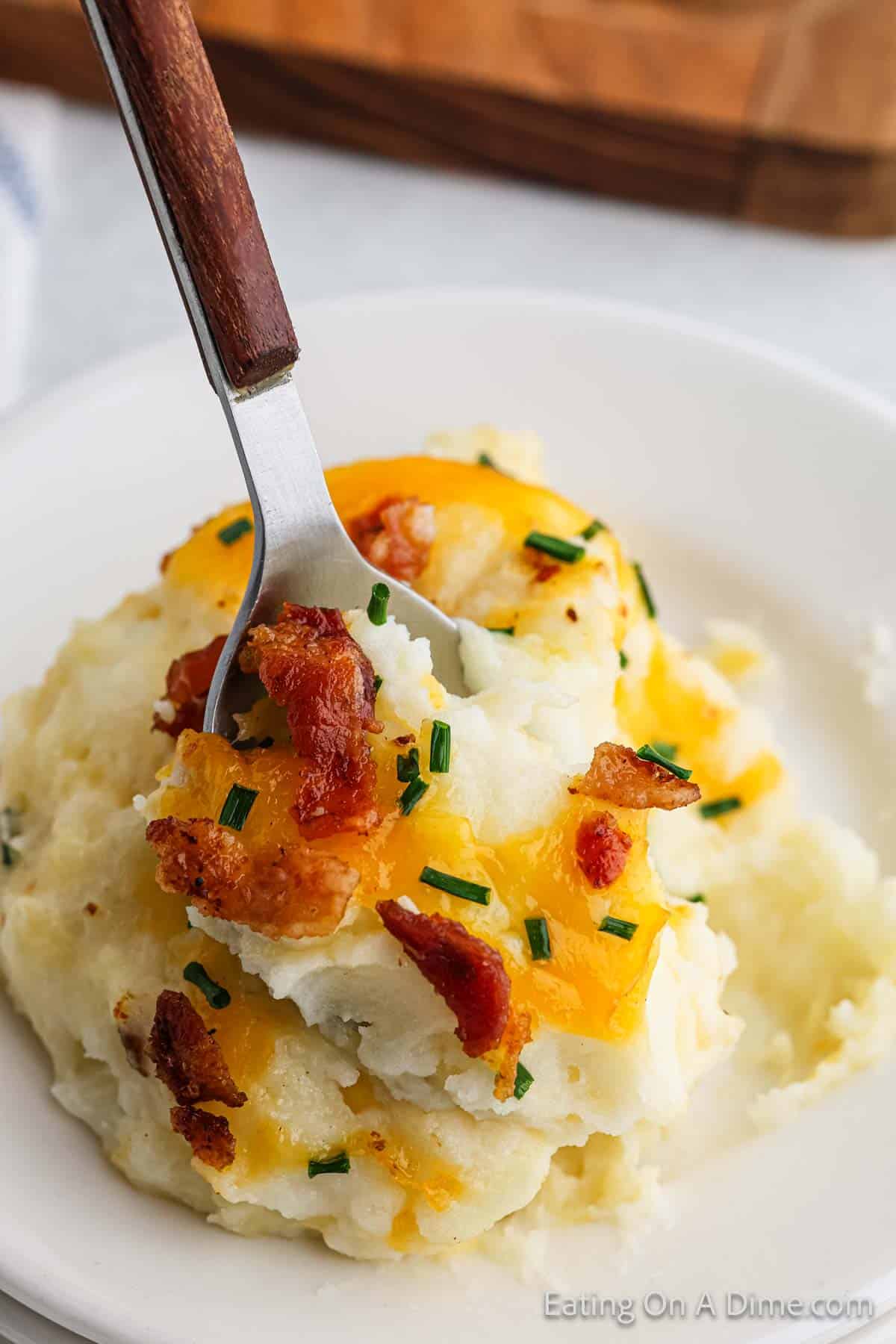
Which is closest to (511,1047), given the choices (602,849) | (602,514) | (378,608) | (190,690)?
(602,849)

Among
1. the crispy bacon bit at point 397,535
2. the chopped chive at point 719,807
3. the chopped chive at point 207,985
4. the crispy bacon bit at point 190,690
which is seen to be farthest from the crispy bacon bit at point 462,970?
the chopped chive at point 719,807

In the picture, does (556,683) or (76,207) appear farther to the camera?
(76,207)

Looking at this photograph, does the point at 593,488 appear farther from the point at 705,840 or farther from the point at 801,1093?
A: the point at 801,1093

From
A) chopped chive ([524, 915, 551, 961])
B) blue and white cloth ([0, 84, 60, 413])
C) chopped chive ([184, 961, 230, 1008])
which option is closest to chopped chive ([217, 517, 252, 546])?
chopped chive ([184, 961, 230, 1008])

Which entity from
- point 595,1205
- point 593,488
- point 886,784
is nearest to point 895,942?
point 886,784

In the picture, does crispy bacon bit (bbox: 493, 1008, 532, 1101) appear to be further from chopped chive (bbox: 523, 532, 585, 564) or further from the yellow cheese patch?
chopped chive (bbox: 523, 532, 585, 564)

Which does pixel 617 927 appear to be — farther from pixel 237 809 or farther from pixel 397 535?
pixel 397 535
